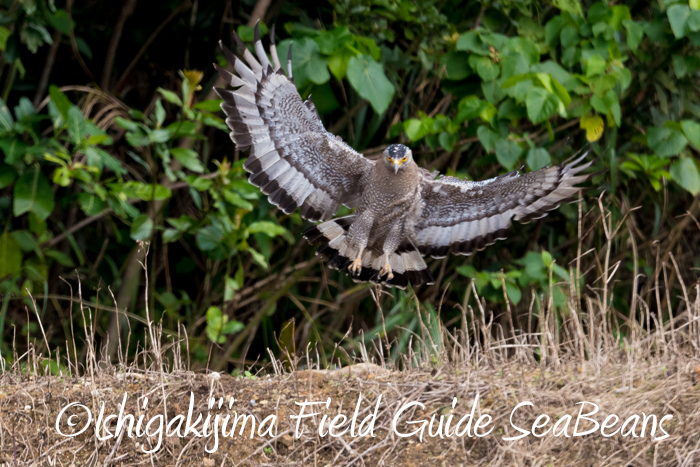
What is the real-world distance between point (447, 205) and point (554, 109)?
72cm

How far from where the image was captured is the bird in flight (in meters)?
3.32

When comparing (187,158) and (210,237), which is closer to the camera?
(187,158)

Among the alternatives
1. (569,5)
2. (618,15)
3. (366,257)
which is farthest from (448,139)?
(618,15)

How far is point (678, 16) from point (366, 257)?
2.21m

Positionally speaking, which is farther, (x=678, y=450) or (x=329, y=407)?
(x=329, y=407)

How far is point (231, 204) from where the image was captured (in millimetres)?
4148

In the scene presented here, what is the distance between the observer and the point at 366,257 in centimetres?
383

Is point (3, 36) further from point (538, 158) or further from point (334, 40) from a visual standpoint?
point (538, 158)

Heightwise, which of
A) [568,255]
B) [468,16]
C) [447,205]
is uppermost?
[468,16]

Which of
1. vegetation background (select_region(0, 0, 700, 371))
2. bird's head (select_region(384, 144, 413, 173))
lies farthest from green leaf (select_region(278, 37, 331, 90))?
bird's head (select_region(384, 144, 413, 173))

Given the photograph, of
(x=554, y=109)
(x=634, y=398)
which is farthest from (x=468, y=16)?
(x=634, y=398)

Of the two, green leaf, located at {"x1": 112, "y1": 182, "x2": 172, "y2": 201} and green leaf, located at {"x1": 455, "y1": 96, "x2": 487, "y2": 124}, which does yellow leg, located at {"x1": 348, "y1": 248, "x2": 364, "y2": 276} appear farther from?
green leaf, located at {"x1": 112, "y1": 182, "x2": 172, "y2": 201}

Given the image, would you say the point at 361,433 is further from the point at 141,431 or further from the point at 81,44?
the point at 81,44

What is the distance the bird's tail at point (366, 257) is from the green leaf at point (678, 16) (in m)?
1.92
